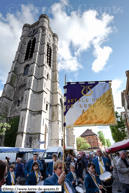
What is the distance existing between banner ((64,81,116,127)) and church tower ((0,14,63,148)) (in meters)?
14.9

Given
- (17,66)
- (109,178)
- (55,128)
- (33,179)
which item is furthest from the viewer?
(17,66)

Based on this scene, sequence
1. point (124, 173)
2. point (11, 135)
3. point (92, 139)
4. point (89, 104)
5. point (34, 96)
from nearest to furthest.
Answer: point (124, 173) → point (89, 104) → point (11, 135) → point (34, 96) → point (92, 139)

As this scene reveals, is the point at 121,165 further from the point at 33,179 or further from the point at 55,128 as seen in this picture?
the point at 55,128

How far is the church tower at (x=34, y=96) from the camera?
18.1m

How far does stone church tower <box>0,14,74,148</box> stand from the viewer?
18.1 m

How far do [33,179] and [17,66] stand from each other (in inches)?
1071

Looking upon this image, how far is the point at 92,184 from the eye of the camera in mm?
2736

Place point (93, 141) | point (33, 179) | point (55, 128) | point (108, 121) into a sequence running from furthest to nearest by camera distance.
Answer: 1. point (93, 141)
2. point (55, 128)
3. point (108, 121)
4. point (33, 179)

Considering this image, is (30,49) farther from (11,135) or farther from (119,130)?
(119,130)

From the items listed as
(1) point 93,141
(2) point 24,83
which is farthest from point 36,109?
(1) point 93,141

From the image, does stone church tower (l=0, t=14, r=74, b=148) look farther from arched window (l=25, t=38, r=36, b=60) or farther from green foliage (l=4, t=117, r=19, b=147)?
green foliage (l=4, t=117, r=19, b=147)

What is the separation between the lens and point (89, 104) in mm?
4242

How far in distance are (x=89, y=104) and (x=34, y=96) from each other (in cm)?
1838

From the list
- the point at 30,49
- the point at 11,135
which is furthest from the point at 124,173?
the point at 30,49
